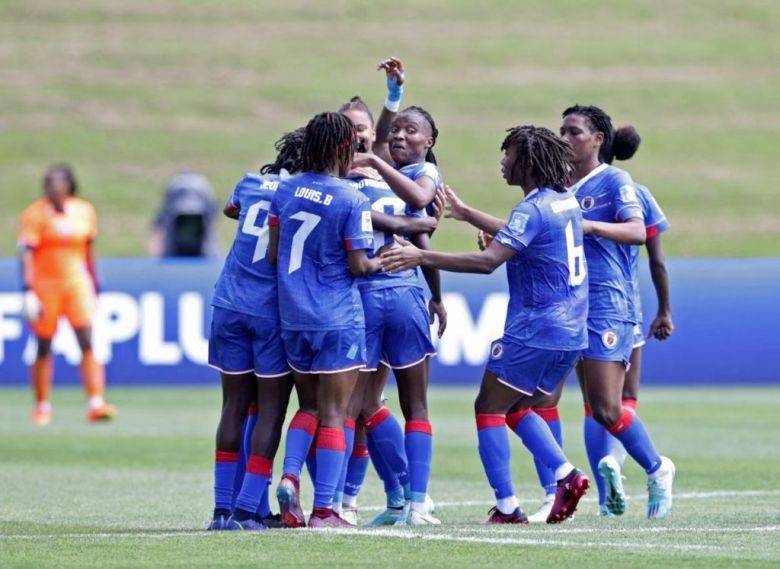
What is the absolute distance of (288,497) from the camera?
841cm

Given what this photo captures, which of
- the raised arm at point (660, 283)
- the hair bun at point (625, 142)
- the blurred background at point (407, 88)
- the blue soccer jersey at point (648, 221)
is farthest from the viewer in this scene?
the blurred background at point (407, 88)

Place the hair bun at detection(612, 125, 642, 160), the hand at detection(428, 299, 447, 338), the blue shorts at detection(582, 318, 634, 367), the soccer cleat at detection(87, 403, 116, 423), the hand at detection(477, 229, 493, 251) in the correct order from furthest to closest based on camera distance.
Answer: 1. the soccer cleat at detection(87, 403, 116, 423)
2. the hair bun at detection(612, 125, 642, 160)
3. the hand at detection(428, 299, 447, 338)
4. the blue shorts at detection(582, 318, 634, 367)
5. the hand at detection(477, 229, 493, 251)

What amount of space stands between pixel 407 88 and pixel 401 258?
2700 centimetres

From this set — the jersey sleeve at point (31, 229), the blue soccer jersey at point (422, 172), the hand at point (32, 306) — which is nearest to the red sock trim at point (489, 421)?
the blue soccer jersey at point (422, 172)

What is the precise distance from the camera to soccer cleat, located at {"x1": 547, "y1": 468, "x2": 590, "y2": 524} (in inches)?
347

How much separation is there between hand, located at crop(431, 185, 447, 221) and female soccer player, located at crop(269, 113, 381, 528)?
0.60 metres

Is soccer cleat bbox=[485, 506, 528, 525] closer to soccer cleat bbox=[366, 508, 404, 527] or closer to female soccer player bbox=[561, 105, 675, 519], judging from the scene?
soccer cleat bbox=[366, 508, 404, 527]

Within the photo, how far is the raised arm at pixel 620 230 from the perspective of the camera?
30.3 ft

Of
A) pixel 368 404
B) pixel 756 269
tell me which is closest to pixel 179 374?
pixel 756 269

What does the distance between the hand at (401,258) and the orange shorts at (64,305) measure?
9302 millimetres

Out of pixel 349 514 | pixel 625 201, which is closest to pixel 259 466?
pixel 349 514

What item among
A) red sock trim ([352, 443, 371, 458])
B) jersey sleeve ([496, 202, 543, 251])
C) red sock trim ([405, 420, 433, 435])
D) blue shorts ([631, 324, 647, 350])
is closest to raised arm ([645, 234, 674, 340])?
blue shorts ([631, 324, 647, 350])

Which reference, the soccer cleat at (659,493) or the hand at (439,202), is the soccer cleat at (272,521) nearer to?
the hand at (439,202)

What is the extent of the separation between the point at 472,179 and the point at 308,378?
2409 centimetres
